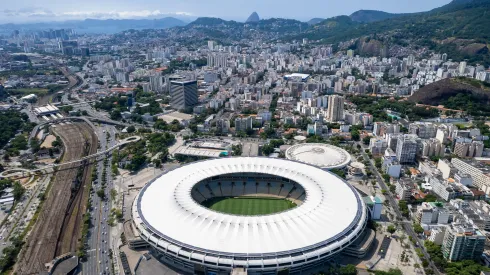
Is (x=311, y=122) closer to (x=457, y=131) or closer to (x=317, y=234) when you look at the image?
(x=457, y=131)

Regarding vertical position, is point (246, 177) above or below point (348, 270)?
above

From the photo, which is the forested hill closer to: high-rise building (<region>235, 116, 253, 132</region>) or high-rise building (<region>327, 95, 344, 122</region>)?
high-rise building (<region>327, 95, 344, 122</region>)

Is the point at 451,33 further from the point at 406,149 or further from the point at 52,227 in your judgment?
the point at 52,227

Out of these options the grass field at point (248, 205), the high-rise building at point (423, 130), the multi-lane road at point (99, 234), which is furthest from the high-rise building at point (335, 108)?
the multi-lane road at point (99, 234)

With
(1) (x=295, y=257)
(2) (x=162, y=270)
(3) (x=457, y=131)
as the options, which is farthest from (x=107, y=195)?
(3) (x=457, y=131)

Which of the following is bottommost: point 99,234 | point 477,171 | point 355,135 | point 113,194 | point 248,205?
point 99,234

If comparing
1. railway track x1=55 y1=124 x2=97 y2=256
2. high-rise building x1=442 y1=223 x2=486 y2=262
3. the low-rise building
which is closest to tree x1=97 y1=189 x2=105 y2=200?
railway track x1=55 y1=124 x2=97 y2=256

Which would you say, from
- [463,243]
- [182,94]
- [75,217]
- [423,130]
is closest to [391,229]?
[463,243]
